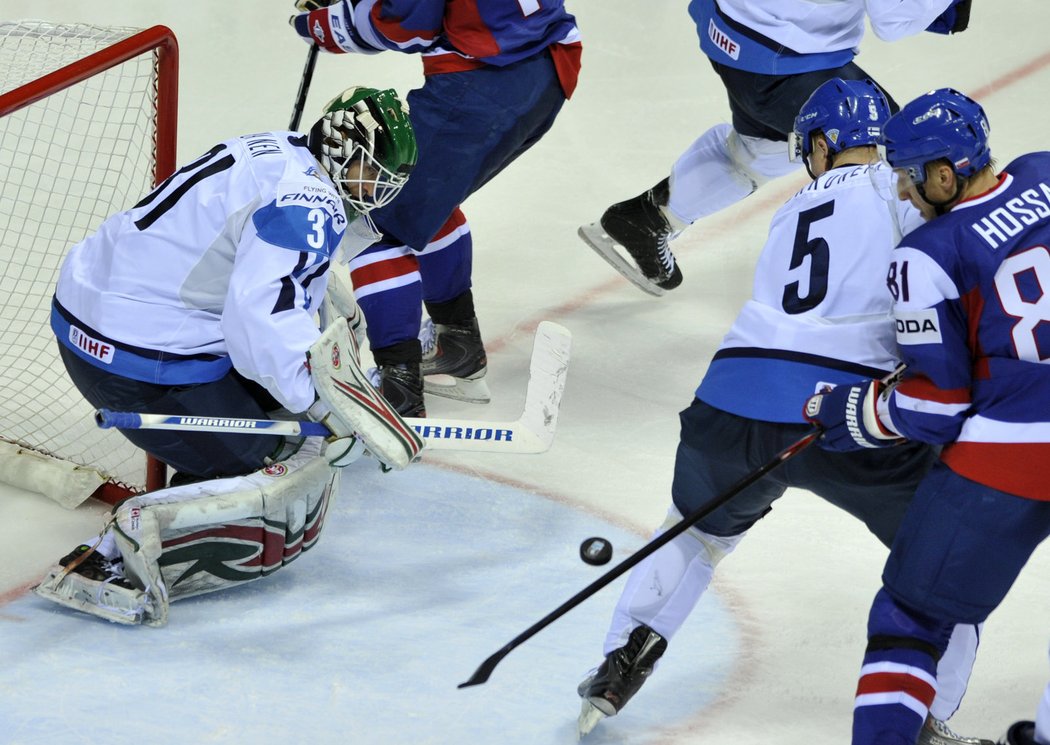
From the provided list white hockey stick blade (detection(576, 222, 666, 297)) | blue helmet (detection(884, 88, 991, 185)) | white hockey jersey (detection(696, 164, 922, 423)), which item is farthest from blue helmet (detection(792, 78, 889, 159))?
white hockey stick blade (detection(576, 222, 666, 297))

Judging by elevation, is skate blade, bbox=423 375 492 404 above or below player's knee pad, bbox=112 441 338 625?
below

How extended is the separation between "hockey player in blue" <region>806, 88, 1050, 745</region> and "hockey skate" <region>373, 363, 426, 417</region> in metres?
1.59

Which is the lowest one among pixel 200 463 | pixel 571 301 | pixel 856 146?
pixel 571 301

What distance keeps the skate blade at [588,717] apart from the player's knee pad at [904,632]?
0.54 metres

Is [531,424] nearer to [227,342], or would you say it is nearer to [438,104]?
[227,342]

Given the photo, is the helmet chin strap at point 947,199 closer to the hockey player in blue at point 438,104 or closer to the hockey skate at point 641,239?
the hockey player in blue at point 438,104

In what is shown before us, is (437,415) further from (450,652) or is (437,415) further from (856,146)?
(856,146)

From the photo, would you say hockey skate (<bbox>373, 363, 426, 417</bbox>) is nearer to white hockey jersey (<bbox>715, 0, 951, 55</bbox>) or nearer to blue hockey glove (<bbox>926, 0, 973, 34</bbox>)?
white hockey jersey (<bbox>715, 0, 951, 55</bbox>)

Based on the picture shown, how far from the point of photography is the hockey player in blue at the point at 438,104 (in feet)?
12.2

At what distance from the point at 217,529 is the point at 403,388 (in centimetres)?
87

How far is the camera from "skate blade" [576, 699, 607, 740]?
2775 millimetres

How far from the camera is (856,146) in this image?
110 inches

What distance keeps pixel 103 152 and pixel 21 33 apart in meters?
1.45

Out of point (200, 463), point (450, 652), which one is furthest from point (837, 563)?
point (200, 463)
